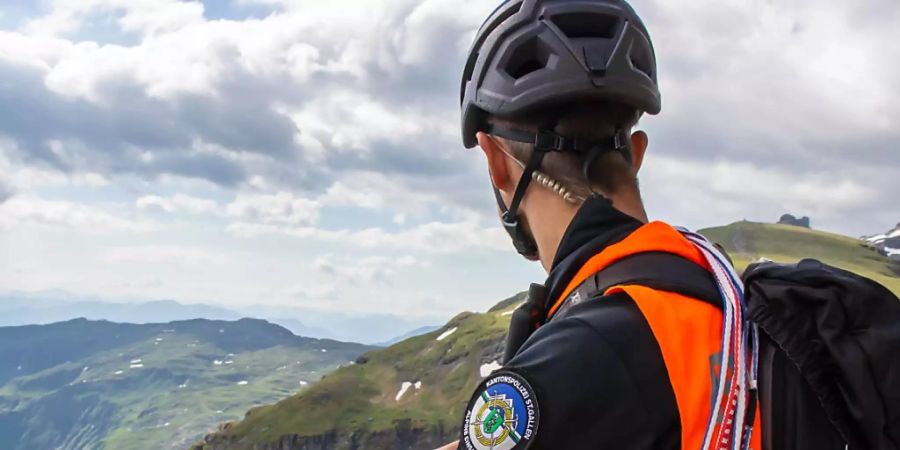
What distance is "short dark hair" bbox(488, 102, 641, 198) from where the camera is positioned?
475 cm

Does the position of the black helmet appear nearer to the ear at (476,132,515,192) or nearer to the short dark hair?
the short dark hair

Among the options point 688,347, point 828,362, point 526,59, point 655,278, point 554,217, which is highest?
point 526,59

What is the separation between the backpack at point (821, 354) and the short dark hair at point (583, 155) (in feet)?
3.30

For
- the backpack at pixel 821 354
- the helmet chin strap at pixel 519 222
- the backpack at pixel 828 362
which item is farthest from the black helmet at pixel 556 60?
the backpack at pixel 828 362

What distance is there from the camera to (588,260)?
4.20 m

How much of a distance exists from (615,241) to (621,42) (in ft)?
5.92

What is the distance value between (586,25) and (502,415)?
10.4ft

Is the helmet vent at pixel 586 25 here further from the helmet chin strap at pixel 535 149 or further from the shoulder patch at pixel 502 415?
the shoulder patch at pixel 502 415

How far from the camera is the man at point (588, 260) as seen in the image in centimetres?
339

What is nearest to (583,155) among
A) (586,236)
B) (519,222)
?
(586,236)

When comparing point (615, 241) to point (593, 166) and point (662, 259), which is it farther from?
point (593, 166)

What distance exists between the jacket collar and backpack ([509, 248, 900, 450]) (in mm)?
431

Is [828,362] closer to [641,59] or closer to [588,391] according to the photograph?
[588,391]

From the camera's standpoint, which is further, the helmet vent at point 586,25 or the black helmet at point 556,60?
the helmet vent at point 586,25
